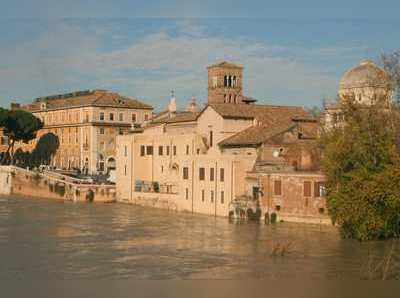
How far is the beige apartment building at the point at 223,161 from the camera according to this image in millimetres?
39438

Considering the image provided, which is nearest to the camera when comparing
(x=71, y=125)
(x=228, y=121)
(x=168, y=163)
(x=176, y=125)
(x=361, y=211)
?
(x=361, y=211)

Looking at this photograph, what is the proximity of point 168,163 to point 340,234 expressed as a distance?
1986 centimetres

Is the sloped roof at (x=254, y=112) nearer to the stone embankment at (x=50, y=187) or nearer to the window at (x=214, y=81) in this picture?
the stone embankment at (x=50, y=187)

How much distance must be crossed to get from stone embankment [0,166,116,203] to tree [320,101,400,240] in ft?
84.1

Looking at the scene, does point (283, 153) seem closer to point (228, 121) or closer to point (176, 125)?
point (228, 121)

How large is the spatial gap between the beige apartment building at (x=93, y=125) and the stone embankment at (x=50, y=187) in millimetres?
11086

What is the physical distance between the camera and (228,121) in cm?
4772

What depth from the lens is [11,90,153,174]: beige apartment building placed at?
75500 millimetres

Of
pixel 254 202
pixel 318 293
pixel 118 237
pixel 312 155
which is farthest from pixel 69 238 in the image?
pixel 318 293

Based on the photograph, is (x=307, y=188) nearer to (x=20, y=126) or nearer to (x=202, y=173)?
(x=202, y=173)

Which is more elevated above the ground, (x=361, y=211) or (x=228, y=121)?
(x=228, y=121)

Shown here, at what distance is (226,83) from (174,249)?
136 ft

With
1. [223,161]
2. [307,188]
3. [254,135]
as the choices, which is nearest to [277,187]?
[307,188]

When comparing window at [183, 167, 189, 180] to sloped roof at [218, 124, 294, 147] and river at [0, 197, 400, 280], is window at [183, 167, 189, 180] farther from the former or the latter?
river at [0, 197, 400, 280]
